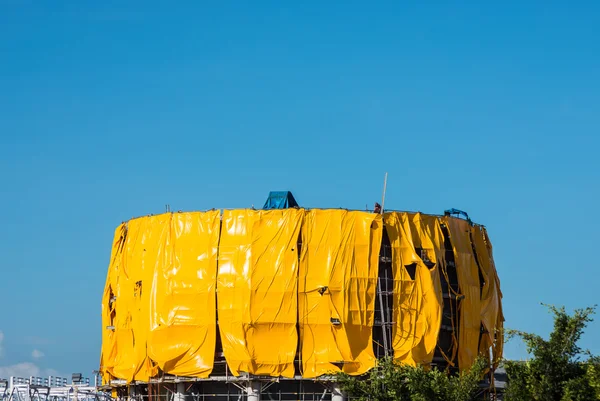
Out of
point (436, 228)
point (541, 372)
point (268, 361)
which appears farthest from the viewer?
point (436, 228)

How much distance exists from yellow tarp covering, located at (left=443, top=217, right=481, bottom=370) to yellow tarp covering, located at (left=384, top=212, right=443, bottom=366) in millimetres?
2243

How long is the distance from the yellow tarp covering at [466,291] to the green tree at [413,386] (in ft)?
29.5

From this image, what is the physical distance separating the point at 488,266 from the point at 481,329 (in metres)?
4.35

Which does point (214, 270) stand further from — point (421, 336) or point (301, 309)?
point (421, 336)

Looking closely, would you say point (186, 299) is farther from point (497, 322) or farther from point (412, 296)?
point (497, 322)

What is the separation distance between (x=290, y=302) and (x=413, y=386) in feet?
37.0

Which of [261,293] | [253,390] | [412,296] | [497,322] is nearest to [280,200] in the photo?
[261,293]

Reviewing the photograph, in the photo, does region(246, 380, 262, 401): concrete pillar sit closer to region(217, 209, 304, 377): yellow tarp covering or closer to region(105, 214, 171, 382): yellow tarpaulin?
region(217, 209, 304, 377): yellow tarp covering

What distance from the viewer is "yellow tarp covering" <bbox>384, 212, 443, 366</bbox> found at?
5778cm

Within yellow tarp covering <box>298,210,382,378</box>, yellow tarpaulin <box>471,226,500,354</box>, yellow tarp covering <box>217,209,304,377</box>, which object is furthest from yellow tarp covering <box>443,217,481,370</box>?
yellow tarp covering <box>217,209,304,377</box>

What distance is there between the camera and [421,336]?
58000mm

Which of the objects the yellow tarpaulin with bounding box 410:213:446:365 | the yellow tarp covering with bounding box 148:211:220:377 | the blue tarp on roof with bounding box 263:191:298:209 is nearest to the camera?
the yellow tarp covering with bounding box 148:211:220:377

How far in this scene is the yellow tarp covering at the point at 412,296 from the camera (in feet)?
190

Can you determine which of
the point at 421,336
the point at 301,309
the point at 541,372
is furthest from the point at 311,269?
the point at 541,372
